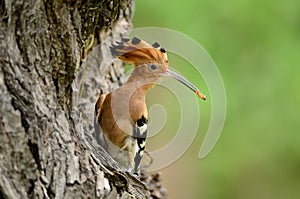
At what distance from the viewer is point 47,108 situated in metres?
1.82

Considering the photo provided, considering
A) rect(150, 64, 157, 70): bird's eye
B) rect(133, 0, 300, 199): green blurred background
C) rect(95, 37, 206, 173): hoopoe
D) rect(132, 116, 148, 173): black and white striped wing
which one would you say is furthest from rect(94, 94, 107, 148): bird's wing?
rect(133, 0, 300, 199): green blurred background

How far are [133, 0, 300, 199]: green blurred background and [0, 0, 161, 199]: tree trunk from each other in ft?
5.57

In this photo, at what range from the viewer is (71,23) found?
6.12 ft

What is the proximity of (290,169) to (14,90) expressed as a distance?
9.70 ft

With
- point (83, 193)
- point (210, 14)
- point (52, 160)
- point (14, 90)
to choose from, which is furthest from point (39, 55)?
point (210, 14)

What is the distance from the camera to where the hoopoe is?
216cm

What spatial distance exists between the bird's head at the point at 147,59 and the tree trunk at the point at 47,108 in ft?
0.38

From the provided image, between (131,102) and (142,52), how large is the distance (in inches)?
6.2

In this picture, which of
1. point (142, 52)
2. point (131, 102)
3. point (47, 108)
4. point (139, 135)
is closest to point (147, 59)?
point (142, 52)

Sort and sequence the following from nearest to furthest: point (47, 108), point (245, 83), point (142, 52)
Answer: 1. point (47, 108)
2. point (142, 52)
3. point (245, 83)

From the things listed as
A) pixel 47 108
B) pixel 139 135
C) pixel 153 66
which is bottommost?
pixel 47 108

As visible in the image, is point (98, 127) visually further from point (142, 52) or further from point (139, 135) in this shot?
point (142, 52)

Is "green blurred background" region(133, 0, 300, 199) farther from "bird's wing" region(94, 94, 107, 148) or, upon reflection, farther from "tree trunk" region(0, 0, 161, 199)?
"tree trunk" region(0, 0, 161, 199)

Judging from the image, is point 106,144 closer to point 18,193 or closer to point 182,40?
point 18,193
